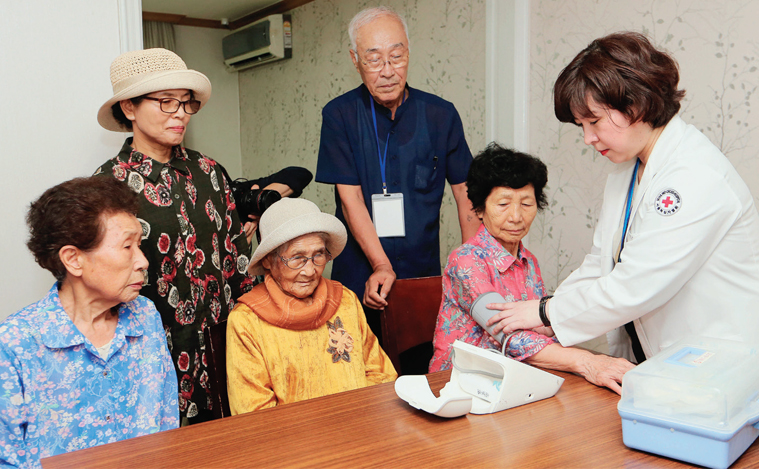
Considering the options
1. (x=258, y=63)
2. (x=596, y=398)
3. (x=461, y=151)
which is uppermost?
(x=258, y=63)

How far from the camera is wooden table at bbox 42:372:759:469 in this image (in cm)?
112

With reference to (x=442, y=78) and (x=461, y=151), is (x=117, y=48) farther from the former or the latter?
(x=442, y=78)

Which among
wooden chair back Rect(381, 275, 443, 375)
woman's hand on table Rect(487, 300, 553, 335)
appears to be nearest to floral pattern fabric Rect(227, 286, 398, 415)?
wooden chair back Rect(381, 275, 443, 375)

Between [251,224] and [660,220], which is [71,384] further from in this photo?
[660,220]

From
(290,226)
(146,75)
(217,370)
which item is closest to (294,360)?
(217,370)

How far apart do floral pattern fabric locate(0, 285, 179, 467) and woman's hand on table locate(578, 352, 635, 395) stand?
1074mm

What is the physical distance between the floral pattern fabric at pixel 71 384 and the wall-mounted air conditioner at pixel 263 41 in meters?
4.09

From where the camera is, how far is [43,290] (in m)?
2.00

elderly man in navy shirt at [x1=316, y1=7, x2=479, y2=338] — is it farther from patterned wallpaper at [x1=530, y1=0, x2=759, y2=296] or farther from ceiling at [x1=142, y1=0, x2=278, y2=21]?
ceiling at [x1=142, y1=0, x2=278, y2=21]

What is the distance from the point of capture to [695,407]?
1.10 meters

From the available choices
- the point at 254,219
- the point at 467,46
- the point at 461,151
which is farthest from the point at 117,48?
the point at 467,46

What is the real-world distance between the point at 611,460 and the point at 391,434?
1.34 ft

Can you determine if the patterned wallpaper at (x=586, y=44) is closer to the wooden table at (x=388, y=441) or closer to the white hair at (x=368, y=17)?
the white hair at (x=368, y=17)

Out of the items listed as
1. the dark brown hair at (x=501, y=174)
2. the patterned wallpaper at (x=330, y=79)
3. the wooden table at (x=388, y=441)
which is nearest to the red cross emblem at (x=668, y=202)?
the wooden table at (x=388, y=441)
